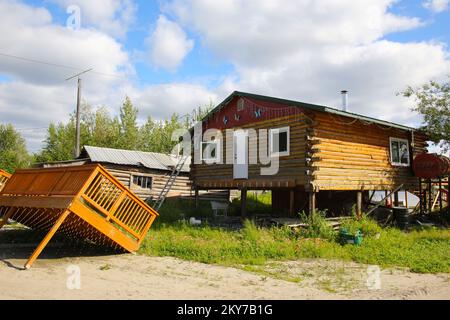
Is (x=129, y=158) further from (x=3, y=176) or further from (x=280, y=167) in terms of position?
(x=280, y=167)

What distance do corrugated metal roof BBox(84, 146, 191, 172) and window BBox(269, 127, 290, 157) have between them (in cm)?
1251

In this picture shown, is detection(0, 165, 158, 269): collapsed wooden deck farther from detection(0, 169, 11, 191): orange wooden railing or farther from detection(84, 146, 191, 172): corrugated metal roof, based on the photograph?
detection(84, 146, 191, 172): corrugated metal roof

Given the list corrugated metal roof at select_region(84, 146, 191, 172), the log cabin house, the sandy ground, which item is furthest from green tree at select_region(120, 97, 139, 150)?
the sandy ground

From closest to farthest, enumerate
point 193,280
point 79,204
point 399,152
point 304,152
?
point 193,280 < point 79,204 < point 304,152 < point 399,152

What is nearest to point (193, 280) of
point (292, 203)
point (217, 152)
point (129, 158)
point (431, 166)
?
point (217, 152)

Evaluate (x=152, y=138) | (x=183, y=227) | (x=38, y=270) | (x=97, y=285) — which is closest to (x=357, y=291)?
(x=97, y=285)

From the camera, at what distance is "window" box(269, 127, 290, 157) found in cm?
1617

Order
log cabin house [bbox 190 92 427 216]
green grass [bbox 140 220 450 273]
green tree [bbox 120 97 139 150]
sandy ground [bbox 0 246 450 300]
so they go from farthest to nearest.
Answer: green tree [bbox 120 97 139 150], log cabin house [bbox 190 92 427 216], green grass [bbox 140 220 450 273], sandy ground [bbox 0 246 450 300]

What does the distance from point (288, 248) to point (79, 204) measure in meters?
5.93

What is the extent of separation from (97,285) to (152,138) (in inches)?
1766

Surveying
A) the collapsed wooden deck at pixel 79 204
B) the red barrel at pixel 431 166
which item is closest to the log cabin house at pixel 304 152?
the red barrel at pixel 431 166

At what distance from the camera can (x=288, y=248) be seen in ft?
38.1

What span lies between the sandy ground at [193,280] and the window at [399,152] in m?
10.2

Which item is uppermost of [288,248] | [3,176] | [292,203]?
[3,176]
